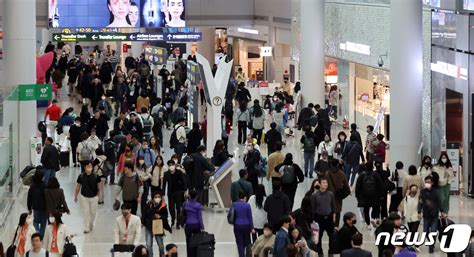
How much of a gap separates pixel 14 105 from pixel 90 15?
56.1ft

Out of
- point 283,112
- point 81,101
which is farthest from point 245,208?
point 81,101

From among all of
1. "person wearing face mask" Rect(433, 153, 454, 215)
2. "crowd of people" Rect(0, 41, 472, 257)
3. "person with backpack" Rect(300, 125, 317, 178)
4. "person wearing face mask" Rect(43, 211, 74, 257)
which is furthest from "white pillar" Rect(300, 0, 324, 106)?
"person wearing face mask" Rect(43, 211, 74, 257)

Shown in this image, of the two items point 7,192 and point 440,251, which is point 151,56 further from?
point 440,251

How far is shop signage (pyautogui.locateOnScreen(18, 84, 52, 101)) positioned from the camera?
2764cm

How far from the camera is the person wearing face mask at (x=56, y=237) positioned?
56.6 feet

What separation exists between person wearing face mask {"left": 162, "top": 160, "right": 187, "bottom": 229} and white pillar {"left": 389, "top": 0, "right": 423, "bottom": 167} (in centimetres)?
702

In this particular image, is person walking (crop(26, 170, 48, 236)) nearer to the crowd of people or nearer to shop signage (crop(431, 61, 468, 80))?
the crowd of people

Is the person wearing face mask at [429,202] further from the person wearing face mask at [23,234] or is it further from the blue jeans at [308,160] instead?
the blue jeans at [308,160]

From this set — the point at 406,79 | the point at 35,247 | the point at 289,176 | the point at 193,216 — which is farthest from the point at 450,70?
the point at 35,247

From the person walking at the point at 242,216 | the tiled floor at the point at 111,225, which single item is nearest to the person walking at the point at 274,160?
the tiled floor at the point at 111,225

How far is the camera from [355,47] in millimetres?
36969

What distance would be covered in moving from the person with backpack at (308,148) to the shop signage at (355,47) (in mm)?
7668

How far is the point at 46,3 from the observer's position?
147 feet

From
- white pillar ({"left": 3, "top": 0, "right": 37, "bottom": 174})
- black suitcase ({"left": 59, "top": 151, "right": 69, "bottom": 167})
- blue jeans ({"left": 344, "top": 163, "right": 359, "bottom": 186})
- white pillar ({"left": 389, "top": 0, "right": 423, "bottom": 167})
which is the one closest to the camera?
blue jeans ({"left": 344, "top": 163, "right": 359, "bottom": 186})
